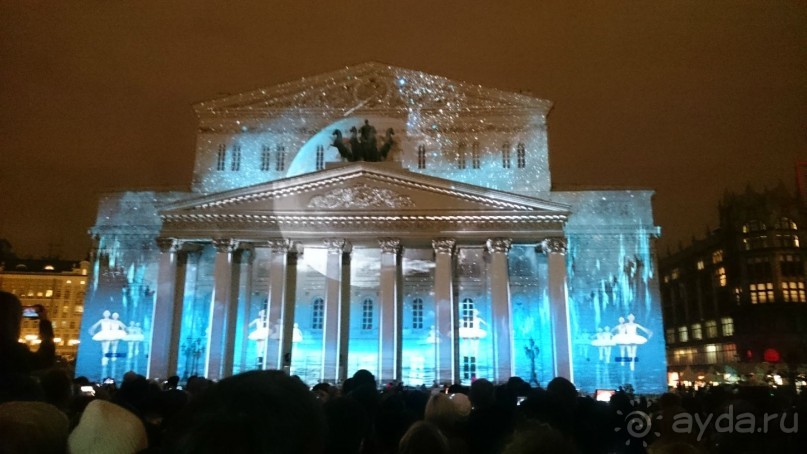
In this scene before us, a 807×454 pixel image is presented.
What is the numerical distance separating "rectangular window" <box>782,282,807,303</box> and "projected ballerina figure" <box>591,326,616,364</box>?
1793 inches

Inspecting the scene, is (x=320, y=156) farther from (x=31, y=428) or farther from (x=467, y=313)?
(x=31, y=428)

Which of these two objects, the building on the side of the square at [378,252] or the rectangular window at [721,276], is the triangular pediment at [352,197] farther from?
the rectangular window at [721,276]

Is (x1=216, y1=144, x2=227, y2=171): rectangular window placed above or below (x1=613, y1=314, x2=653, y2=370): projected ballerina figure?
above

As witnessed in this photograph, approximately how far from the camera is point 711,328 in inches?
3061

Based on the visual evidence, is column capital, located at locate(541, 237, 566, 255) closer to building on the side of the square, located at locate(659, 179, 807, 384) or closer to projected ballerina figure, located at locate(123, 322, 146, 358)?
projected ballerina figure, located at locate(123, 322, 146, 358)

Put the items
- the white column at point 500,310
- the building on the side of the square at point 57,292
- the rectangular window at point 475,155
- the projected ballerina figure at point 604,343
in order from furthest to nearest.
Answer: the building on the side of the square at point 57,292 < the rectangular window at point 475,155 < the projected ballerina figure at point 604,343 < the white column at point 500,310

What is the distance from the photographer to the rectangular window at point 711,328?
76.8 meters

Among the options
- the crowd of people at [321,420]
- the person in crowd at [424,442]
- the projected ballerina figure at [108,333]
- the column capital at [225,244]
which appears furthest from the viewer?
the projected ballerina figure at [108,333]

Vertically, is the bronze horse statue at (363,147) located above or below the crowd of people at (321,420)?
above

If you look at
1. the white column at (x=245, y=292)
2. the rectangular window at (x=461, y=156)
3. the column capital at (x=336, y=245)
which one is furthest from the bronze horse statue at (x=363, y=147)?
the white column at (x=245, y=292)

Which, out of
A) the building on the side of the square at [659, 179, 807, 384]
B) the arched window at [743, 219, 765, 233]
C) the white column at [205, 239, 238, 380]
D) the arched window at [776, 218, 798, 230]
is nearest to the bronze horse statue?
the white column at [205, 239, 238, 380]

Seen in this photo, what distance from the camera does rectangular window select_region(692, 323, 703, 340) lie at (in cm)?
8056

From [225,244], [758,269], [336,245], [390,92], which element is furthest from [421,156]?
[758,269]

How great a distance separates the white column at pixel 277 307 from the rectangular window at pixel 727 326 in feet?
198
